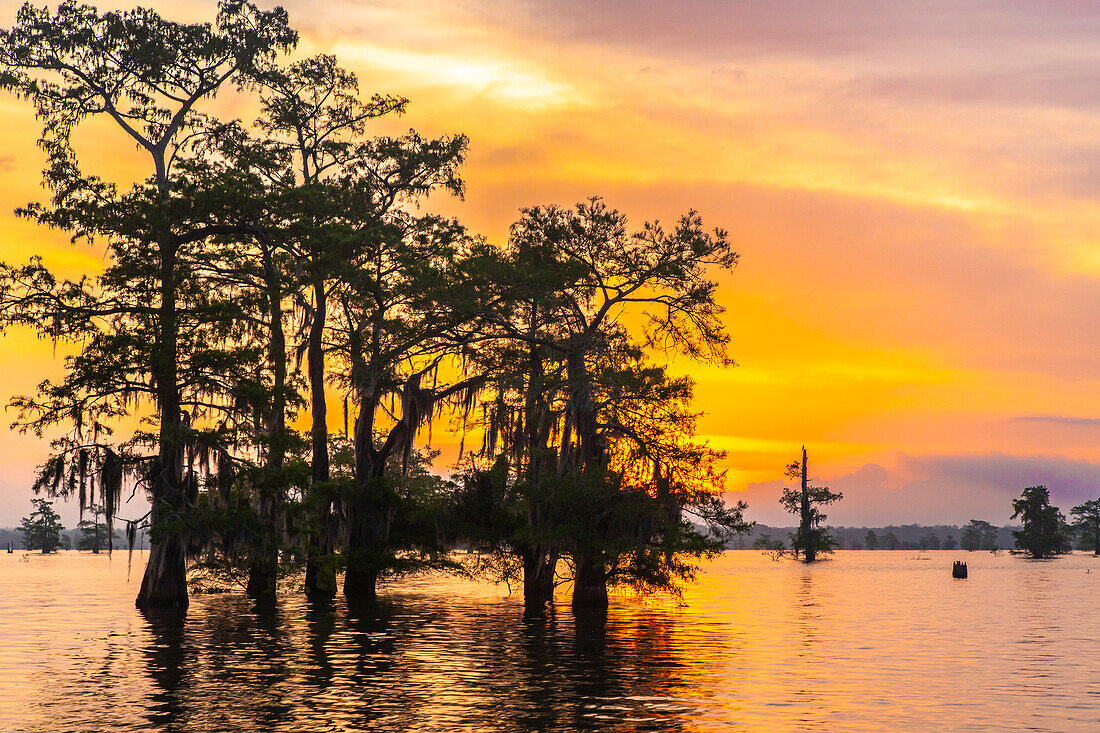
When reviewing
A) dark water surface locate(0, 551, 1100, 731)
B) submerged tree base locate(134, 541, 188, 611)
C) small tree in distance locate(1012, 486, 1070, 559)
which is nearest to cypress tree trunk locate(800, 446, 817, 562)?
small tree in distance locate(1012, 486, 1070, 559)

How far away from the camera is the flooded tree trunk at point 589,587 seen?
45188 mm

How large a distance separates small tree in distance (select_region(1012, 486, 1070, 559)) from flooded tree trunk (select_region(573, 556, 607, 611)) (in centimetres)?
15120

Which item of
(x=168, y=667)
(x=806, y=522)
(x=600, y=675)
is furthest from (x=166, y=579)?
(x=806, y=522)

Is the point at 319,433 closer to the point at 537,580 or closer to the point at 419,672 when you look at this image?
the point at 537,580

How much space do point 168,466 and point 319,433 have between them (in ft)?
36.0

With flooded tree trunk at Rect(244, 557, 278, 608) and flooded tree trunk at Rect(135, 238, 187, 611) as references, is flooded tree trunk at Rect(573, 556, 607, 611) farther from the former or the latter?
flooded tree trunk at Rect(135, 238, 187, 611)

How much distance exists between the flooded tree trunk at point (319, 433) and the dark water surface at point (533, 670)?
5.00ft

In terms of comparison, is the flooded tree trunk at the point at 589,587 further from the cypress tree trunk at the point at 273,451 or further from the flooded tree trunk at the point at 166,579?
the flooded tree trunk at the point at 166,579

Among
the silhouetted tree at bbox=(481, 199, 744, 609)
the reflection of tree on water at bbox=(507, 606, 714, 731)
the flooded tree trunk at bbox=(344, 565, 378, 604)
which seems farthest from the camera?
the flooded tree trunk at bbox=(344, 565, 378, 604)

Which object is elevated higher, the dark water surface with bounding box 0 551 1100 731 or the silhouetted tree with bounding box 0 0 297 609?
the silhouetted tree with bounding box 0 0 297 609

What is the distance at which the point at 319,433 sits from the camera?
→ 5156cm

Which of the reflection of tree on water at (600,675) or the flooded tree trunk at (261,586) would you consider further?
the flooded tree trunk at (261,586)

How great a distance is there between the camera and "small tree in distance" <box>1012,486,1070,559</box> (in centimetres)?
17988

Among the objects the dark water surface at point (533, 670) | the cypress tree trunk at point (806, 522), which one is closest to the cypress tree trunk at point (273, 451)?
the dark water surface at point (533, 670)
